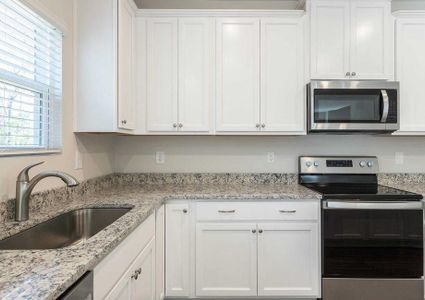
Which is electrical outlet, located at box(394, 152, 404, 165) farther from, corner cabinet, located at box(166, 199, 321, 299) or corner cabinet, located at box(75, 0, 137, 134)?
corner cabinet, located at box(75, 0, 137, 134)

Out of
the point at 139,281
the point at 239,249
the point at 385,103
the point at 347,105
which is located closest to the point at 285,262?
the point at 239,249

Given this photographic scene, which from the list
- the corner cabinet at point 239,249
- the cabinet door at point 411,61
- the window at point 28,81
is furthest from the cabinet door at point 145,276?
the cabinet door at point 411,61

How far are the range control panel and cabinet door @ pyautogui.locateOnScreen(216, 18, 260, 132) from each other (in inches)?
25.0

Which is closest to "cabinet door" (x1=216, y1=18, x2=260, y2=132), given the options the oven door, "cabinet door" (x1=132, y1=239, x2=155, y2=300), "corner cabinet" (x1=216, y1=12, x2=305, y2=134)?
"corner cabinet" (x1=216, y1=12, x2=305, y2=134)

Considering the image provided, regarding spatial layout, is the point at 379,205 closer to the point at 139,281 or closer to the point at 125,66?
the point at 139,281

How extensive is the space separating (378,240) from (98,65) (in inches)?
90.1

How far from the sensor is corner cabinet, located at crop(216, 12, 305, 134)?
2.37m

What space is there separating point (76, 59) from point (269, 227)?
181 cm

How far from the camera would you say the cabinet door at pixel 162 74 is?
2367mm

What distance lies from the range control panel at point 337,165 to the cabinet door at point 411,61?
0.49 m

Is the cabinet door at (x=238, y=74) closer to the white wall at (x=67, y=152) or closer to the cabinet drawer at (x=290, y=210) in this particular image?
the cabinet drawer at (x=290, y=210)

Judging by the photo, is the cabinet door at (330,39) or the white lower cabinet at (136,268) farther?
the cabinet door at (330,39)

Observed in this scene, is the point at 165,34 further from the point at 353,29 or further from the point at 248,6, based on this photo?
the point at 353,29

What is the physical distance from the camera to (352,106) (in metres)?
2.31
